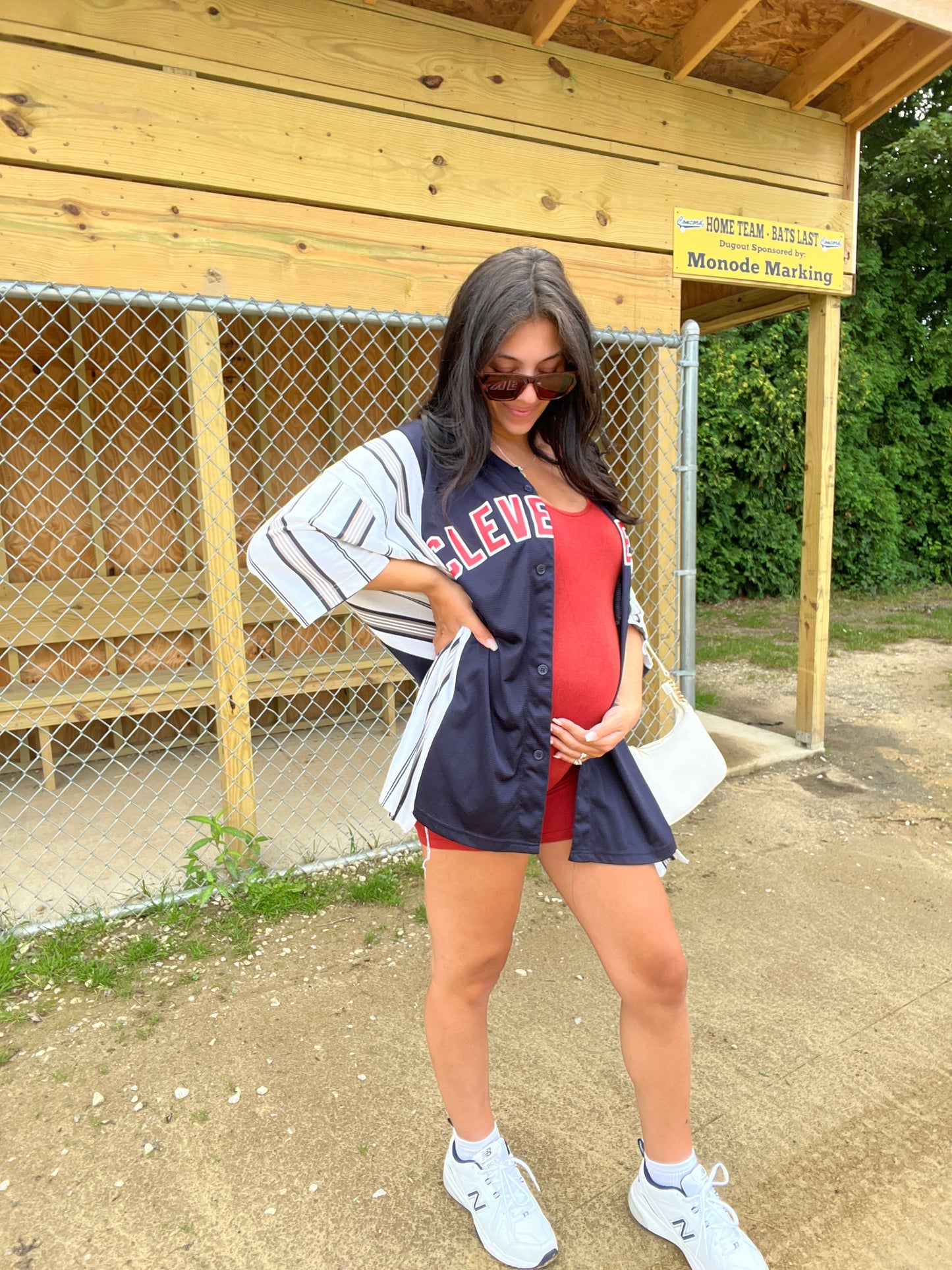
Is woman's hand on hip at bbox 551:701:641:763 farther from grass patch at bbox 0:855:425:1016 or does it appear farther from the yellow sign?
the yellow sign

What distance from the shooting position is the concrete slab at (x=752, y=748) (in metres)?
4.66

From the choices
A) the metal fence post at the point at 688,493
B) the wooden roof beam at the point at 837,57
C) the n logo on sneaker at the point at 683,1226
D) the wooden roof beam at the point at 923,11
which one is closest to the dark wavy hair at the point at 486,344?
the n logo on sneaker at the point at 683,1226

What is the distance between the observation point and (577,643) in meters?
1.56

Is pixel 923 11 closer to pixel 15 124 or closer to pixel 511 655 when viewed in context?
pixel 15 124

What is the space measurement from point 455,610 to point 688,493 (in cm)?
265

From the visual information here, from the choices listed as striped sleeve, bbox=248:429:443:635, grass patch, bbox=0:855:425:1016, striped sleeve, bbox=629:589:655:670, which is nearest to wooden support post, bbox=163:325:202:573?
grass patch, bbox=0:855:425:1016

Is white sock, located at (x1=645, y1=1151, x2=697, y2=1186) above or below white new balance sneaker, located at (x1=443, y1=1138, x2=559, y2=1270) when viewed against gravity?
above

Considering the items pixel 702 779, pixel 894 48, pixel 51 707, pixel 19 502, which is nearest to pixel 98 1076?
pixel 702 779

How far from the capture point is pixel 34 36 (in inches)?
107

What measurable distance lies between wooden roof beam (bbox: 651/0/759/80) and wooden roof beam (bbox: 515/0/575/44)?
59cm

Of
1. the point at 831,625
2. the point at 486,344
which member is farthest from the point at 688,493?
the point at 831,625

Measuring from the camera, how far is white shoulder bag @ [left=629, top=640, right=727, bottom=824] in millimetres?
1836

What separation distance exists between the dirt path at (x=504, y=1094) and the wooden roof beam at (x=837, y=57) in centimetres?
359

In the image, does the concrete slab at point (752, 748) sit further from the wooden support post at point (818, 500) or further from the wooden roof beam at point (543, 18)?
the wooden roof beam at point (543, 18)
